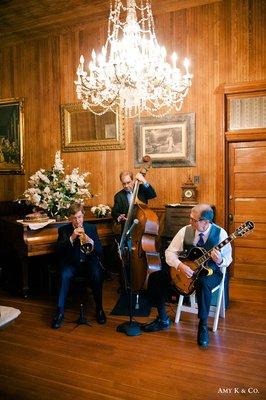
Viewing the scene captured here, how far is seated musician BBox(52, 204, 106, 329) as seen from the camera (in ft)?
11.4

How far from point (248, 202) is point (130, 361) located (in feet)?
9.61

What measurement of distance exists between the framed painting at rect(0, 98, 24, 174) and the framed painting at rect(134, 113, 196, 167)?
2.21 m

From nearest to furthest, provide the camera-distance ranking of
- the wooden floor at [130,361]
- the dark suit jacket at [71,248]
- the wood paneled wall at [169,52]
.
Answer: the wooden floor at [130,361]
the dark suit jacket at [71,248]
the wood paneled wall at [169,52]

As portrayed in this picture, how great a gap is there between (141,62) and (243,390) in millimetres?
2856

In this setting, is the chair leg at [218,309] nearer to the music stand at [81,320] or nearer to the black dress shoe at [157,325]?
the black dress shoe at [157,325]

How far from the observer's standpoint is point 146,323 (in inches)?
139

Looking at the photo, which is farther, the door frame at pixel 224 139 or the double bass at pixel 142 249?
the door frame at pixel 224 139

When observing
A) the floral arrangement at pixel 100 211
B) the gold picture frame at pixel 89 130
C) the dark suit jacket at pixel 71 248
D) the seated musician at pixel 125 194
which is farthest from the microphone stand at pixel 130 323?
the gold picture frame at pixel 89 130

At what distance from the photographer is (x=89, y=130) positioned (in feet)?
19.0

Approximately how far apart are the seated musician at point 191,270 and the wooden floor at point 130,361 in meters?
0.14

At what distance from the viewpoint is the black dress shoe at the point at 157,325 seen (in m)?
3.35

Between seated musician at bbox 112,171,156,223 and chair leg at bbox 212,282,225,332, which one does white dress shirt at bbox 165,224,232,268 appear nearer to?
chair leg at bbox 212,282,225,332

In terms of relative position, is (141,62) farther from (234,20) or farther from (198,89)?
(234,20)

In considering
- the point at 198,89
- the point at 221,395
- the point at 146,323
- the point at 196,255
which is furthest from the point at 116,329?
the point at 198,89
